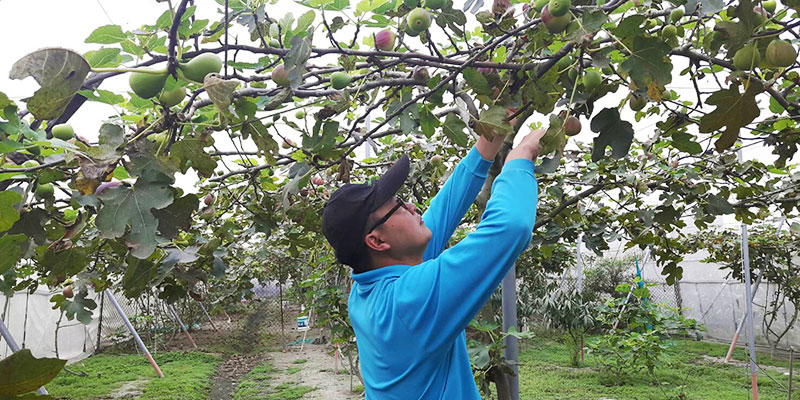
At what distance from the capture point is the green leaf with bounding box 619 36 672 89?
1.02m

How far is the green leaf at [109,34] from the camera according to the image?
3.06 feet

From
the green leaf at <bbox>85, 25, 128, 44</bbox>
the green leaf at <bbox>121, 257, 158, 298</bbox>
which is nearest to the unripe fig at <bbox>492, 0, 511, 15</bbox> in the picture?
the green leaf at <bbox>85, 25, 128, 44</bbox>

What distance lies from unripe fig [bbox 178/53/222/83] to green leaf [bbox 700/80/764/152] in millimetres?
873

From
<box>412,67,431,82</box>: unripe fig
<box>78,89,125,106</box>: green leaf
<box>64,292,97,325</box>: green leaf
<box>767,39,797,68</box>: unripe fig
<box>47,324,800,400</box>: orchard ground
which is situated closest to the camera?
<box>767,39,797,68</box>: unripe fig

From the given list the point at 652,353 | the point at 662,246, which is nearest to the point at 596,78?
the point at 662,246

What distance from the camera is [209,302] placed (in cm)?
1293

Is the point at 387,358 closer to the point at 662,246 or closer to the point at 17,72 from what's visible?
the point at 17,72

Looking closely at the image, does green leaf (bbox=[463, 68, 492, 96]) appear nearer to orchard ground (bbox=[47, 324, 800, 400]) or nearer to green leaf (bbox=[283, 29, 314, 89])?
green leaf (bbox=[283, 29, 314, 89])

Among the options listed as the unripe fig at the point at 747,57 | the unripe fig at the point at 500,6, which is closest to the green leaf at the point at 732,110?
the unripe fig at the point at 747,57

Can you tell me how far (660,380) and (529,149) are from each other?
6952 mm

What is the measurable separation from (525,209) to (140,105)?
0.92 meters

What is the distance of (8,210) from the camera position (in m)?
0.87

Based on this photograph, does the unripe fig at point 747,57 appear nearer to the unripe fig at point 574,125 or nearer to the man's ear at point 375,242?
the unripe fig at point 574,125

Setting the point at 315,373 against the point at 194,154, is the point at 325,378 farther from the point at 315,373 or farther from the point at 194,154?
the point at 194,154
